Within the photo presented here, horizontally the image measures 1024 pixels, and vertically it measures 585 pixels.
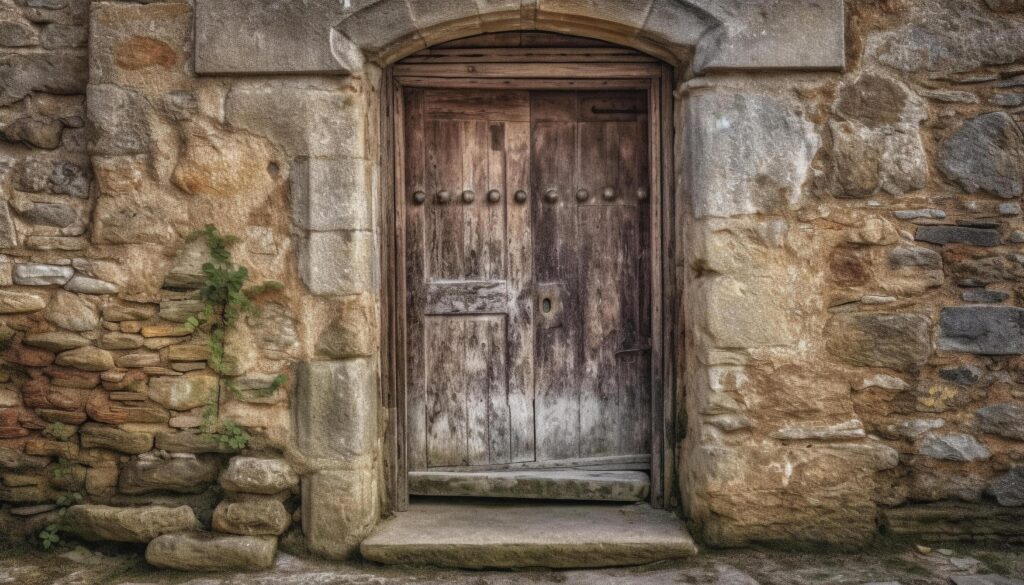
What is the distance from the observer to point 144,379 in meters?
3.13

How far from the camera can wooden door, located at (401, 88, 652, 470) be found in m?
3.54

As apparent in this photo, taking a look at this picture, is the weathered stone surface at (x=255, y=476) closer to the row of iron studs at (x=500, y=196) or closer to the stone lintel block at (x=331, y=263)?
the stone lintel block at (x=331, y=263)

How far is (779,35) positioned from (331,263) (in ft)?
6.32

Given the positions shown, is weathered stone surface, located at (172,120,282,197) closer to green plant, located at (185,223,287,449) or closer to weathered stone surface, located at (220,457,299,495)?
green plant, located at (185,223,287,449)

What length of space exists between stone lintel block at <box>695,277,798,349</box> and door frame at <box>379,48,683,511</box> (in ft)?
0.97

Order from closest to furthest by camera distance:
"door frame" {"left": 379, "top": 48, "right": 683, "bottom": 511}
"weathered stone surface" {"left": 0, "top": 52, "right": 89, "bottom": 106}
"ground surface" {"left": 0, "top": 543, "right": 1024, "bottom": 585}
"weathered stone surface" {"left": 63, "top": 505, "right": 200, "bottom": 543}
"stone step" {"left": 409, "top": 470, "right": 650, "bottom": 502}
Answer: "ground surface" {"left": 0, "top": 543, "right": 1024, "bottom": 585}, "weathered stone surface" {"left": 63, "top": 505, "right": 200, "bottom": 543}, "weathered stone surface" {"left": 0, "top": 52, "right": 89, "bottom": 106}, "door frame" {"left": 379, "top": 48, "right": 683, "bottom": 511}, "stone step" {"left": 409, "top": 470, "right": 650, "bottom": 502}

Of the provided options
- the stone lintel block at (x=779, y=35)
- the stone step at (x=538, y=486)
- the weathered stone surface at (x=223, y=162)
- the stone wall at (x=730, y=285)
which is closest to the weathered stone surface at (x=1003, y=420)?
the stone wall at (x=730, y=285)

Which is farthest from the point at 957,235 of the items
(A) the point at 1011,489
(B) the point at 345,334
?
(B) the point at 345,334

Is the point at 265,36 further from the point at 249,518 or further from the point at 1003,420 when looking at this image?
the point at 1003,420

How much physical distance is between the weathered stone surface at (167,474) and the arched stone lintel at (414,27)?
1512 millimetres

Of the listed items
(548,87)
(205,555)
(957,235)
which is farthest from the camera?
(548,87)

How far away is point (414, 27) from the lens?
Answer: 10.2ft

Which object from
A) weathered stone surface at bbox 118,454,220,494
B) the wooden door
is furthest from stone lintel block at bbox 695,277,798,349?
weathered stone surface at bbox 118,454,220,494

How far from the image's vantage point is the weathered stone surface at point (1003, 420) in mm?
3107
